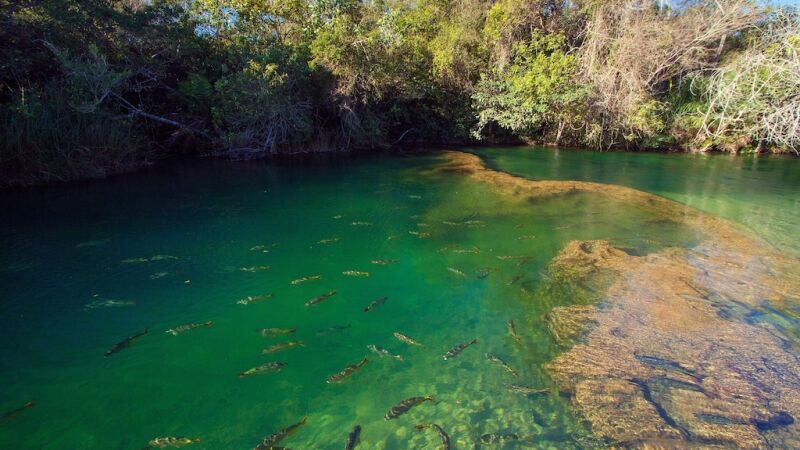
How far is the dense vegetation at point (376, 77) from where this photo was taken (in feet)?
40.4

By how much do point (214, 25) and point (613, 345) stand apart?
16.5 m

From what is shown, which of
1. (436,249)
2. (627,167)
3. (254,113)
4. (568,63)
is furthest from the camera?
(568,63)

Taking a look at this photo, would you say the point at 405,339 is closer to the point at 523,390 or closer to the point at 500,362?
the point at 500,362

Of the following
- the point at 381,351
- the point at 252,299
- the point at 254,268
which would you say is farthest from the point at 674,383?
the point at 254,268

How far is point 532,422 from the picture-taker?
4160 mm

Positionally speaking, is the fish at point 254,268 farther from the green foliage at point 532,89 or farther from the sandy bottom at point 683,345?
the green foliage at point 532,89

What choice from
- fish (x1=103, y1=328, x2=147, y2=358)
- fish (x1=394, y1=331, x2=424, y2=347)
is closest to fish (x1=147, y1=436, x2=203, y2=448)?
fish (x1=103, y1=328, x2=147, y2=358)

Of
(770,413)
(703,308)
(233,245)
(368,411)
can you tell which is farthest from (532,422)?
(233,245)

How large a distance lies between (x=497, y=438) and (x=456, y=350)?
137cm

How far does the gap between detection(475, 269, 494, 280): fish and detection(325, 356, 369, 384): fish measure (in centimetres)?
278

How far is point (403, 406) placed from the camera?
4.33 meters

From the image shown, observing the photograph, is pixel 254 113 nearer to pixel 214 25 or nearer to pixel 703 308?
pixel 214 25

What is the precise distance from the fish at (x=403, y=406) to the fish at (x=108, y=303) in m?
4.12

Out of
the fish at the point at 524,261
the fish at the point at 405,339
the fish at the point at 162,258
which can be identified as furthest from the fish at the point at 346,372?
the fish at the point at 162,258
